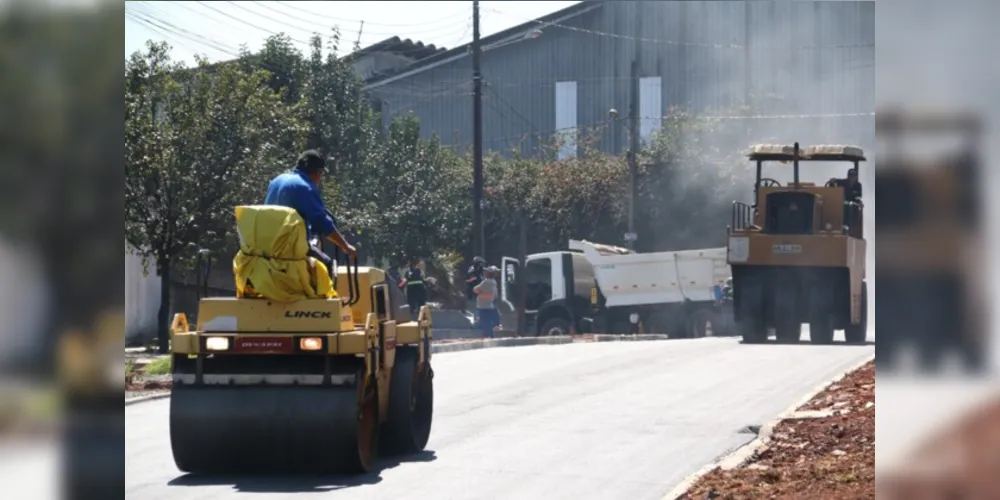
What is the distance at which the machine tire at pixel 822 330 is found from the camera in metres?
24.6

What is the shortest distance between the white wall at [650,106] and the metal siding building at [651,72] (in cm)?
8

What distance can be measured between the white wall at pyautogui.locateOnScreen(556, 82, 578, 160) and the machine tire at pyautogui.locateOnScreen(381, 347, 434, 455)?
22.9m

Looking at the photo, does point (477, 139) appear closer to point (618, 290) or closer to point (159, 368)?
point (618, 290)

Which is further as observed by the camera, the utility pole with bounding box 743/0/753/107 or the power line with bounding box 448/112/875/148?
the power line with bounding box 448/112/875/148

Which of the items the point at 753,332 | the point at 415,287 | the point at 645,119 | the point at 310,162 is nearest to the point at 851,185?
the point at 753,332

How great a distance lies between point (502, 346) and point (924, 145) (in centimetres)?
2336

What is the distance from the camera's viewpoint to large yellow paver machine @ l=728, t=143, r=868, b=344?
23562mm

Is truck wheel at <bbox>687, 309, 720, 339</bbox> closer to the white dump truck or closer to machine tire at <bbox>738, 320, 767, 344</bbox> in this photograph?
the white dump truck

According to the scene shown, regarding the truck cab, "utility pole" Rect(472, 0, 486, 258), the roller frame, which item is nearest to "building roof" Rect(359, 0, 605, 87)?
"utility pole" Rect(472, 0, 486, 258)

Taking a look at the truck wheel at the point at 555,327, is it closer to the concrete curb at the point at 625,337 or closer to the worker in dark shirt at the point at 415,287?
the concrete curb at the point at 625,337

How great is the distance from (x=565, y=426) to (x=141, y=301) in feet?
48.4

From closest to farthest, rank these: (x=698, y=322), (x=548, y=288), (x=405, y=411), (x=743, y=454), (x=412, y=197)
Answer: (x=743, y=454) < (x=405, y=411) < (x=412, y=197) < (x=548, y=288) < (x=698, y=322)

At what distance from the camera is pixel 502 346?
93.2ft

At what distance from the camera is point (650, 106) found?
36844 mm
